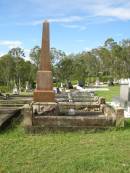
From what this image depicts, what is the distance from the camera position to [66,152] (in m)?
8.24

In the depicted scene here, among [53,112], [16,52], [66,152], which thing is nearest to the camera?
[66,152]

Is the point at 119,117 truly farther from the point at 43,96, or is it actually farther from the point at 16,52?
the point at 16,52

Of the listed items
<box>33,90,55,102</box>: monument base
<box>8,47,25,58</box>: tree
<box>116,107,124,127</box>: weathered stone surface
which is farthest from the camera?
<box>8,47,25,58</box>: tree

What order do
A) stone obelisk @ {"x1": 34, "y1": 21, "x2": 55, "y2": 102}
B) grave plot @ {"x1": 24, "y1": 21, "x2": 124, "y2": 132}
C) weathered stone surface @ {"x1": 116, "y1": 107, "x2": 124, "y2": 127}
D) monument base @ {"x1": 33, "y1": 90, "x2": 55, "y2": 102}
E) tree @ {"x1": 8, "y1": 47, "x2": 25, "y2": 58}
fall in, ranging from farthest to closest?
1. tree @ {"x1": 8, "y1": 47, "x2": 25, "y2": 58}
2. stone obelisk @ {"x1": 34, "y1": 21, "x2": 55, "y2": 102}
3. monument base @ {"x1": 33, "y1": 90, "x2": 55, "y2": 102}
4. weathered stone surface @ {"x1": 116, "y1": 107, "x2": 124, "y2": 127}
5. grave plot @ {"x1": 24, "y1": 21, "x2": 124, "y2": 132}

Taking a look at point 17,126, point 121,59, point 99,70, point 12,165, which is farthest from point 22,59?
point 12,165

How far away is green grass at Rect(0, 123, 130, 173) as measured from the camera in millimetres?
6961

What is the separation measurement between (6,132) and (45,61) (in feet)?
18.4

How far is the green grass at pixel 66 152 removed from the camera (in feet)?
22.9

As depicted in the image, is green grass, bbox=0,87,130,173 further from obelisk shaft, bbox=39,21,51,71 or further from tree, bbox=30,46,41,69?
tree, bbox=30,46,41,69

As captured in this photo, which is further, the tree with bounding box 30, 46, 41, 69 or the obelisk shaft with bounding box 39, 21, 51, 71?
the tree with bounding box 30, 46, 41, 69

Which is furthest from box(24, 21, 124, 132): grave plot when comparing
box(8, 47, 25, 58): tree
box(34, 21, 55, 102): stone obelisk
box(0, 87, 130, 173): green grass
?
box(8, 47, 25, 58): tree

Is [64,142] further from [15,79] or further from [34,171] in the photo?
[15,79]

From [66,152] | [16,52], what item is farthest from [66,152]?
[16,52]

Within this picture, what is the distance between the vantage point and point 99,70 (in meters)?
84.4
